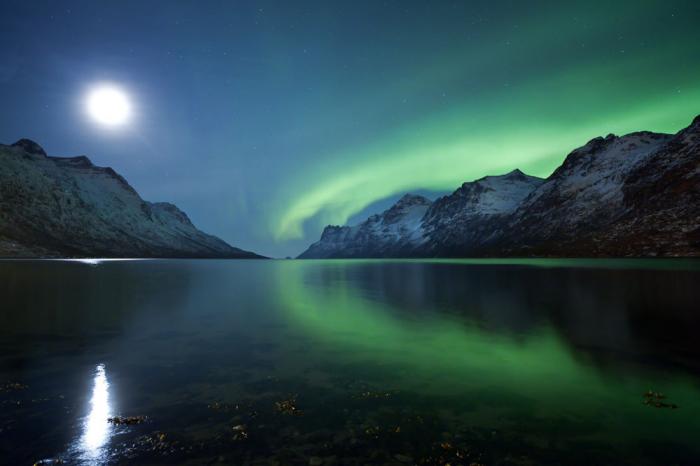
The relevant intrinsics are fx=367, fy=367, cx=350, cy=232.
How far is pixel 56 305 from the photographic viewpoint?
1620 inches

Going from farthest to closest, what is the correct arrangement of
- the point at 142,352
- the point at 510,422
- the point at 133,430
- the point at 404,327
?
the point at 404,327 → the point at 142,352 → the point at 510,422 → the point at 133,430

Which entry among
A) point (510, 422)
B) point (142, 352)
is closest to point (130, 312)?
point (142, 352)

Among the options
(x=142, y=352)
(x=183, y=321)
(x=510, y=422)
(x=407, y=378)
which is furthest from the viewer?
(x=183, y=321)

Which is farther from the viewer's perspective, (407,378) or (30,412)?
(407,378)

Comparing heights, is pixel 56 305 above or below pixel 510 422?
above

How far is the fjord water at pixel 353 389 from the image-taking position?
11023 millimetres

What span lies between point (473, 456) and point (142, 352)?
20.4 m

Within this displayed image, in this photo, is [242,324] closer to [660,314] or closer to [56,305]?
[56,305]

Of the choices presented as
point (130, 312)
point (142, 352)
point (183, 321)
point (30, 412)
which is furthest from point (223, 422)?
point (130, 312)

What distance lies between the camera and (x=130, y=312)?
37938 millimetres

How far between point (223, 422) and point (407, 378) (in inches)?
354

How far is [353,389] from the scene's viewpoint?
16484 mm

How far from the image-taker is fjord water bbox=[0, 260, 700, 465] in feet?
36.2

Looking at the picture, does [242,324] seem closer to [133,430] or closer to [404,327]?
[404,327]
